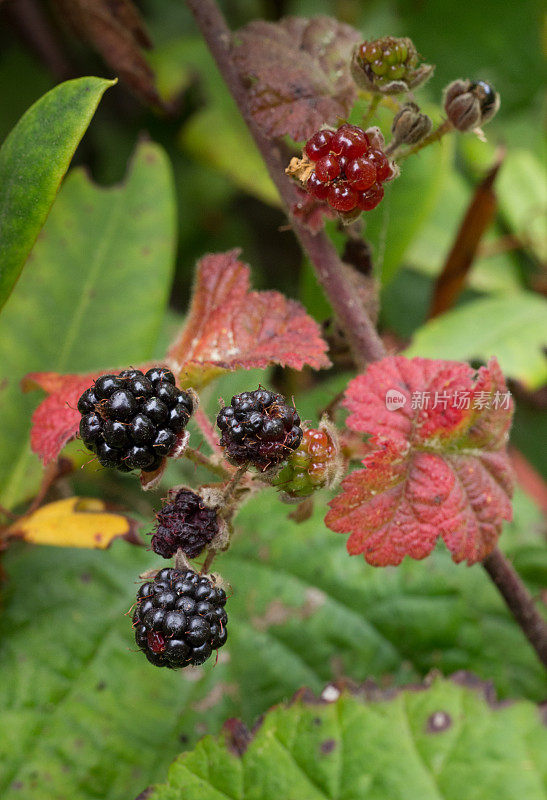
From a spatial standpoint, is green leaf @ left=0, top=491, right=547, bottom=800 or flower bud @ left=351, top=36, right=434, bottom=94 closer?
flower bud @ left=351, top=36, right=434, bottom=94

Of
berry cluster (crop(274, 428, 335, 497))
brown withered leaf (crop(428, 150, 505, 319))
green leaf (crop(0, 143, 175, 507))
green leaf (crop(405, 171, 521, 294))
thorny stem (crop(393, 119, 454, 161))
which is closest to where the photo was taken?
berry cluster (crop(274, 428, 335, 497))

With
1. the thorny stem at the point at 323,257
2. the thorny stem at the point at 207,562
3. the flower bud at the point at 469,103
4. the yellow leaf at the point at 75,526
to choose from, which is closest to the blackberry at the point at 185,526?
the thorny stem at the point at 207,562

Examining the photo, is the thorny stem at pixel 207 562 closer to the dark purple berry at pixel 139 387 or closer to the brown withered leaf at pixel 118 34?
the dark purple berry at pixel 139 387

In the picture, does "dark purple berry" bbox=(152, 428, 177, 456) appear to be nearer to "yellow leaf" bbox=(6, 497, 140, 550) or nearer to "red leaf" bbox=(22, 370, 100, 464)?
"red leaf" bbox=(22, 370, 100, 464)

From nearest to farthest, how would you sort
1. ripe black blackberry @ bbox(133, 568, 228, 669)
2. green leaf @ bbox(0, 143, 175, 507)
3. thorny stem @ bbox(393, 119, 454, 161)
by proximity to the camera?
1. ripe black blackberry @ bbox(133, 568, 228, 669)
2. thorny stem @ bbox(393, 119, 454, 161)
3. green leaf @ bbox(0, 143, 175, 507)

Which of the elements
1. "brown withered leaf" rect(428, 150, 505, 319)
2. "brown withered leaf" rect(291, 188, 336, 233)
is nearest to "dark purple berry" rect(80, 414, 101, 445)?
"brown withered leaf" rect(291, 188, 336, 233)

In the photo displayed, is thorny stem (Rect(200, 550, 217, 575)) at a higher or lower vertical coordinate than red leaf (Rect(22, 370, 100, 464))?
lower

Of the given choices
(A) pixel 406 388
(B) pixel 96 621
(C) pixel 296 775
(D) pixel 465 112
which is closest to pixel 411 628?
(C) pixel 296 775

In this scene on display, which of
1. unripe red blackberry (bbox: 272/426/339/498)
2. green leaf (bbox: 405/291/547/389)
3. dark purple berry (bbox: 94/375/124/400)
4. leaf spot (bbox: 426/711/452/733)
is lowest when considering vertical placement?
green leaf (bbox: 405/291/547/389)

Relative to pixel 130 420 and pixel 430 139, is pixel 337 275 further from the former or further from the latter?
pixel 130 420
